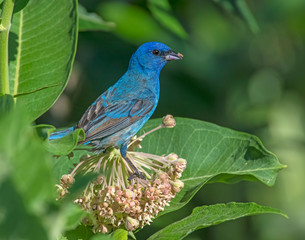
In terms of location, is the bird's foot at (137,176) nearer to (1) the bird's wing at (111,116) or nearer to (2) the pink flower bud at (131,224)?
(2) the pink flower bud at (131,224)

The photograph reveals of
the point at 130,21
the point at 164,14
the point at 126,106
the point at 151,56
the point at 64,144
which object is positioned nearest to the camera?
the point at 64,144

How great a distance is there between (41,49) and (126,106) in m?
0.85

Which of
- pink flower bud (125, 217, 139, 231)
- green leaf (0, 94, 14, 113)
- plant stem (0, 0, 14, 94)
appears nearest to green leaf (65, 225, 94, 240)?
pink flower bud (125, 217, 139, 231)

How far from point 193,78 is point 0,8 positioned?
329 centimetres

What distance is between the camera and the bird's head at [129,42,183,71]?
11.6ft

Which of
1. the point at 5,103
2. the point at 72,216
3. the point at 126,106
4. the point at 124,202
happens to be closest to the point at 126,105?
the point at 126,106

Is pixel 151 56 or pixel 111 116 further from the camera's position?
pixel 151 56

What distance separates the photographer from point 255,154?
2727mm

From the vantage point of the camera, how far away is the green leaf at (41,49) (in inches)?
93.7

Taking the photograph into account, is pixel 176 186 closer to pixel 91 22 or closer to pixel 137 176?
pixel 137 176

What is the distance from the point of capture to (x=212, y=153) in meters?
2.83

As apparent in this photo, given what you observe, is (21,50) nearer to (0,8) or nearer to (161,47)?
(0,8)

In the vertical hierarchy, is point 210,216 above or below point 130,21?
below

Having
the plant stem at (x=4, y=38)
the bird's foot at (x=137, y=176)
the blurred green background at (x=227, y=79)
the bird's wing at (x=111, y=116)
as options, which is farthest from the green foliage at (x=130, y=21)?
the plant stem at (x=4, y=38)
